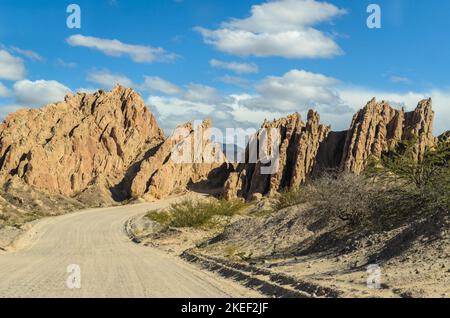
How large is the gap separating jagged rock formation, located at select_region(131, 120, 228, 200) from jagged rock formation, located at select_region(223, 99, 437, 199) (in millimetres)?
15451

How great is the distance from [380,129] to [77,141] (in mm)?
50675

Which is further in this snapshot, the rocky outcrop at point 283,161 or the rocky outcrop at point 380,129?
the rocky outcrop at point 283,161

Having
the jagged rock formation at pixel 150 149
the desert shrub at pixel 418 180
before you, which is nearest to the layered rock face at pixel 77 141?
the jagged rock formation at pixel 150 149

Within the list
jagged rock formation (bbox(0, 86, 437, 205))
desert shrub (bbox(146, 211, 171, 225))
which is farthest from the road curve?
jagged rock formation (bbox(0, 86, 437, 205))

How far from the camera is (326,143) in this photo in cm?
7469

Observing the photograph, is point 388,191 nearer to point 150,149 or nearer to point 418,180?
point 418,180

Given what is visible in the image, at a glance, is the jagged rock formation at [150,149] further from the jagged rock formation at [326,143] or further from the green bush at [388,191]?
the green bush at [388,191]

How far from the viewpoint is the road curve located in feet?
46.9

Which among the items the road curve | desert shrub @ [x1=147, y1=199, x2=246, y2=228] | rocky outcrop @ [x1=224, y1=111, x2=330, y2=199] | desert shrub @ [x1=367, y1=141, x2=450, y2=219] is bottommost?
the road curve

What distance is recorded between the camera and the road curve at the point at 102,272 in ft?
46.9

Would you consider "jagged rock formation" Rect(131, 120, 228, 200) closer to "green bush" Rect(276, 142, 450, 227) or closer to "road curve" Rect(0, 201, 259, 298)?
"road curve" Rect(0, 201, 259, 298)

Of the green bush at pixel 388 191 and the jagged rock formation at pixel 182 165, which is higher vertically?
the jagged rock formation at pixel 182 165
